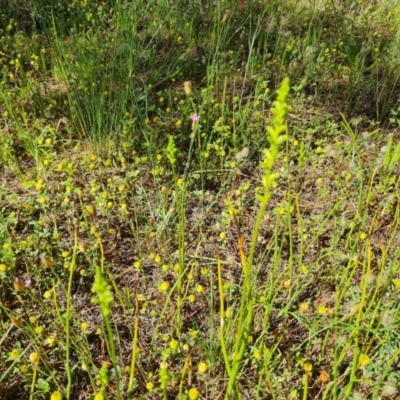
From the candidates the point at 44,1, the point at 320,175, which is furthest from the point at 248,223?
the point at 44,1

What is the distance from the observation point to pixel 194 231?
196cm

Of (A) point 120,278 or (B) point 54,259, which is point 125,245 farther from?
(B) point 54,259

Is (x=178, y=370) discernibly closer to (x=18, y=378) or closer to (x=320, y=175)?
(x=18, y=378)

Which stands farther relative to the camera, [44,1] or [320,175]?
[44,1]

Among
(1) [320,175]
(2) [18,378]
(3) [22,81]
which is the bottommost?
(2) [18,378]

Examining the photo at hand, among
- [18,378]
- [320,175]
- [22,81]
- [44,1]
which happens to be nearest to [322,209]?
[320,175]

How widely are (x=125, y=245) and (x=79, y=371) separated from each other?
0.59 meters

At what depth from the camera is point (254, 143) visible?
7.77 ft

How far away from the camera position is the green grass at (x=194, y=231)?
1.40 metres

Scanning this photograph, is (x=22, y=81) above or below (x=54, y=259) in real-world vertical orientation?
above

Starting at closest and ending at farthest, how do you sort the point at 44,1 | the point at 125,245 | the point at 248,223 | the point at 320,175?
the point at 125,245
the point at 248,223
the point at 320,175
the point at 44,1

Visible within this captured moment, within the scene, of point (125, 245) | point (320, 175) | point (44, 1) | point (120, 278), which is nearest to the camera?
point (120, 278)

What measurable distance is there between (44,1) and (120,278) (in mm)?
2850

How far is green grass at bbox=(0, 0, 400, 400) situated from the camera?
4.58 feet
